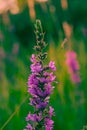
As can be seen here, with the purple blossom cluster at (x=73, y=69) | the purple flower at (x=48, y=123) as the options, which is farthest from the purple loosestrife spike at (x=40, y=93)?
the purple blossom cluster at (x=73, y=69)

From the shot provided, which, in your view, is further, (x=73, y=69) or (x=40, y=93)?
(x=73, y=69)

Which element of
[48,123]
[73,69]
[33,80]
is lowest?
[48,123]

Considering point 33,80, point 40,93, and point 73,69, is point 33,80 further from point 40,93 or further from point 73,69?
point 73,69

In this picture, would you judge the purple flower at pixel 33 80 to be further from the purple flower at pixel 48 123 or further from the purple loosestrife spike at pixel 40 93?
the purple flower at pixel 48 123

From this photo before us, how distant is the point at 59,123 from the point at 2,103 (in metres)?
0.59

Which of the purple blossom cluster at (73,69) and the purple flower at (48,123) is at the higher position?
the purple blossom cluster at (73,69)

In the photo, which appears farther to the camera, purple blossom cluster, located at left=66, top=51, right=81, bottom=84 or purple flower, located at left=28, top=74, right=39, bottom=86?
purple blossom cluster, located at left=66, top=51, right=81, bottom=84

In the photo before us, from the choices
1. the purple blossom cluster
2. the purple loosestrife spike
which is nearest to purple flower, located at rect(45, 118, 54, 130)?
the purple loosestrife spike

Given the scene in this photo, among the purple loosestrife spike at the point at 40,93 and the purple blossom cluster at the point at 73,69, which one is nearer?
the purple loosestrife spike at the point at 40,93

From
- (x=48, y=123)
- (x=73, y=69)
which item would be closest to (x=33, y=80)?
(x=48, y=123)

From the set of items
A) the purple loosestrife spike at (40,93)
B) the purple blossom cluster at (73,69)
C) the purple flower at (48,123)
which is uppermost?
the purple blossom cluster at (73,69)

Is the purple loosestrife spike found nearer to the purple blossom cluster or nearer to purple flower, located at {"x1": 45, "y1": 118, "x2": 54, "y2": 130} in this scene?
purple flower, located at {"x1": 45, "y1": 118, "x2": 54, "y2": 130}

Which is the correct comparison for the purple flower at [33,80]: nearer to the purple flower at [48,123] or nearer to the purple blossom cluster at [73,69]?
the purple flower at [48,123]

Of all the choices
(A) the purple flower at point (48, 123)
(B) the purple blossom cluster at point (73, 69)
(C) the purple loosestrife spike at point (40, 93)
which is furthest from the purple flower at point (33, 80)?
(B) the purple blossom cluster at point (73, 69)
